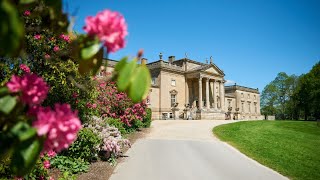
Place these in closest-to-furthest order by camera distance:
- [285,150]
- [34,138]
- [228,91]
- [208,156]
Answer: [34,138] → [208,156] → [285,150] → [228,91]

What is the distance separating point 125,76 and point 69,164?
8.68 meters

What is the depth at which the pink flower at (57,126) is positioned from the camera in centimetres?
128

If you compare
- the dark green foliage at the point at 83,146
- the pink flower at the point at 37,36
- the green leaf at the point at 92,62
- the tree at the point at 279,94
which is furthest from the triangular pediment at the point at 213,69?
the green leaf at the point at 92,62

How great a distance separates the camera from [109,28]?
4.50 ft

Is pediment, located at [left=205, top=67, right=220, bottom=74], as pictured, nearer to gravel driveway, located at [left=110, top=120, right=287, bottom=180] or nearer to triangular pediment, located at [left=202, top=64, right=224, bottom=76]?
triangular pediment, located at [left=202, top=64, right=224, bottom=76]

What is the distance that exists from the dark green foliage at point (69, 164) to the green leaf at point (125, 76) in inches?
327

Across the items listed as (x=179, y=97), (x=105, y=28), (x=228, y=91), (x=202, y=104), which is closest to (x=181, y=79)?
(x=179, y=97)

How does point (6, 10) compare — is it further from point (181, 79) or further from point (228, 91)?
point (228, 91)

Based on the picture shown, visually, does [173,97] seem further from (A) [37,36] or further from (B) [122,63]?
(B) [122,63]

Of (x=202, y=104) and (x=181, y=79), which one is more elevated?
(x=181, y=79)

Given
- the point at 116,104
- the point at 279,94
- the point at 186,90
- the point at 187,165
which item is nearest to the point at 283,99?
the point at 279,94

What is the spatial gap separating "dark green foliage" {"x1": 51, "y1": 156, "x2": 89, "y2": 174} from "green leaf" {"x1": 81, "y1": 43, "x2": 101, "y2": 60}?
27.0ft

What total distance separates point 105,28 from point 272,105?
279ft

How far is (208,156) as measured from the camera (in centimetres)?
1312
